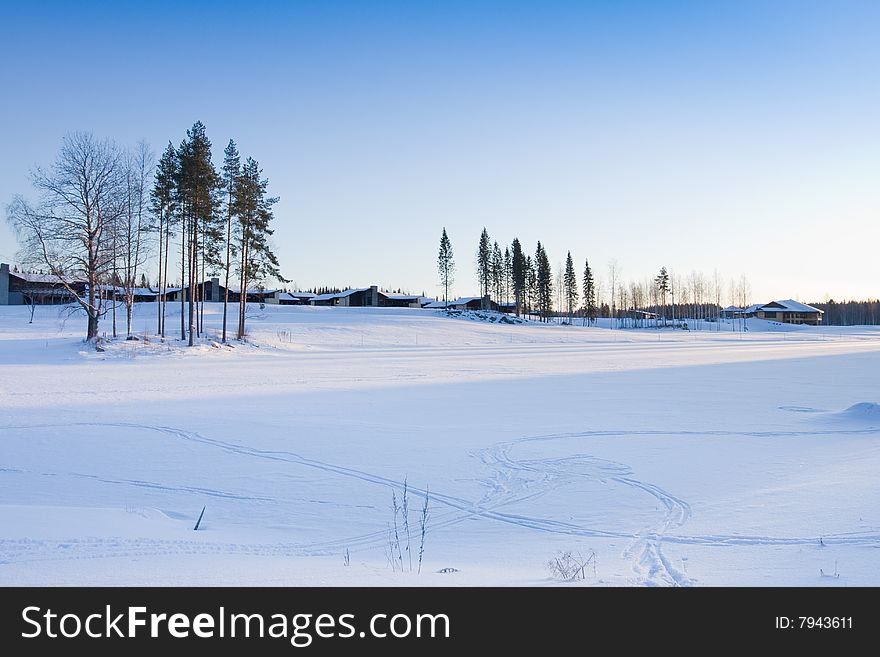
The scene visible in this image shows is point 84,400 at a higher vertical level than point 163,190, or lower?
lower

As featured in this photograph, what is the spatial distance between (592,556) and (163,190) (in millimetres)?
40931

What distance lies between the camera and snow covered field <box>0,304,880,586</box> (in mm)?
5195

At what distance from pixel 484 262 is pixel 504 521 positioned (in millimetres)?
101477

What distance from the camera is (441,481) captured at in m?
8.89

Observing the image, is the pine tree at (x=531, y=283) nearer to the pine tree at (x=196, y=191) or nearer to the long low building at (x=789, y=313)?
the long low building at (x=789, y=313)

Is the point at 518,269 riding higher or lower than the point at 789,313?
higher

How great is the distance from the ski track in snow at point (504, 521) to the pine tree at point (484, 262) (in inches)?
3764

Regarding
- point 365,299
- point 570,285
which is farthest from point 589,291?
point 365,299

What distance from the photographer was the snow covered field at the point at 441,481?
5.20 meters

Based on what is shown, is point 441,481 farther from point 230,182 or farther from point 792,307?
point 792,307

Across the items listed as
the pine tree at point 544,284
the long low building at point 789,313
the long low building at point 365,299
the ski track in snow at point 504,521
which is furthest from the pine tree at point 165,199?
the long low building at point 789,313
